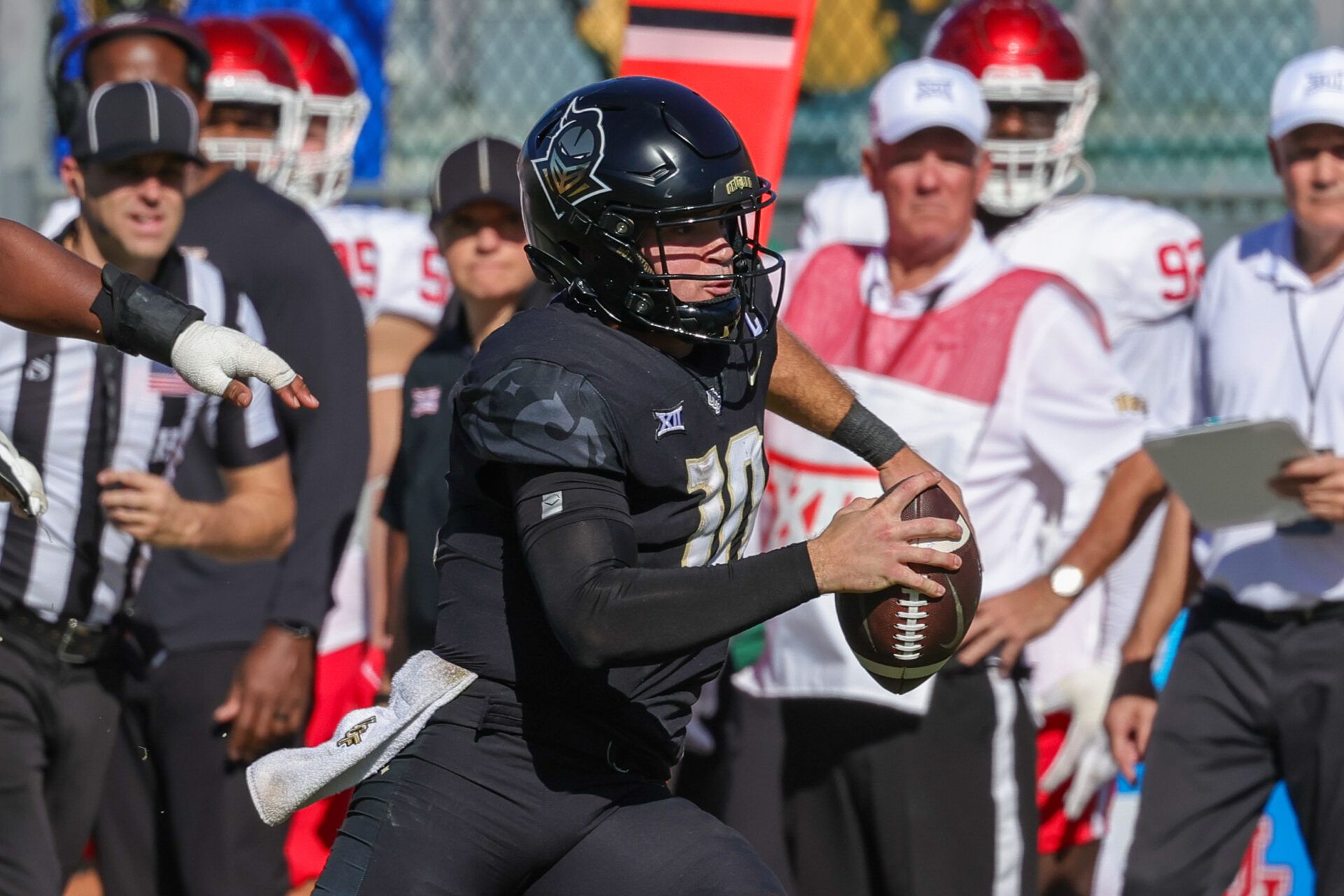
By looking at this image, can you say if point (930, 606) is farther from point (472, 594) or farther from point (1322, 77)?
point (1322, 77)

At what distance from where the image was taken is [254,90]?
5.84 m

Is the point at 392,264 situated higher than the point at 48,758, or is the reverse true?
the point at 392,264

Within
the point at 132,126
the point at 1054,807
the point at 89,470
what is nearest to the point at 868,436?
the point at 89,470

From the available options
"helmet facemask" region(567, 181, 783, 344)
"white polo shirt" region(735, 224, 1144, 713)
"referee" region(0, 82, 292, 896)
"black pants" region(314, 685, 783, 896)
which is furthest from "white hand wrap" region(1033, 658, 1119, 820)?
"helmet facemask" region(567, 181, 783, 344)

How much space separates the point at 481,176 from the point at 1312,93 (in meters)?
1.89

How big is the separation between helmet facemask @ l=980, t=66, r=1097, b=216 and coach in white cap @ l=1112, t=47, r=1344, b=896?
3.69ft

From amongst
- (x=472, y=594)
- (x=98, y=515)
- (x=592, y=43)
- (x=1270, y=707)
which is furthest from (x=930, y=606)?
(x=592, y=43)

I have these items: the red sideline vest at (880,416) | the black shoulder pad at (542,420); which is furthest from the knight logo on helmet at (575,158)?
the red sideline vest at (880,416)

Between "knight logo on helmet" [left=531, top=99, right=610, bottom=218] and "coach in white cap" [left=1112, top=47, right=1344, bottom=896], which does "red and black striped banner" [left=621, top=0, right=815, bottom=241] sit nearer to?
"coach in white cap" [left=1112, top=47, right=1344, bottom=896]

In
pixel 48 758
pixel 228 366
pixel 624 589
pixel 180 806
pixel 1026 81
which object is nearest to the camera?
pixel 624 589

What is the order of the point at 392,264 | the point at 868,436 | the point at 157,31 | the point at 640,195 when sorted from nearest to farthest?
the point at 640,195 → the point at 868,436 → the point at 157,31 → the point at 392,264

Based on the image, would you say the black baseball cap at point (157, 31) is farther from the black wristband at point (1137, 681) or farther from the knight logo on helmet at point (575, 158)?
the black wristband at point (1137, 681)

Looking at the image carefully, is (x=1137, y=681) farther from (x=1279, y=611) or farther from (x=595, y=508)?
(x=595, y=508)

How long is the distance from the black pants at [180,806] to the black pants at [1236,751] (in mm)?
1943
